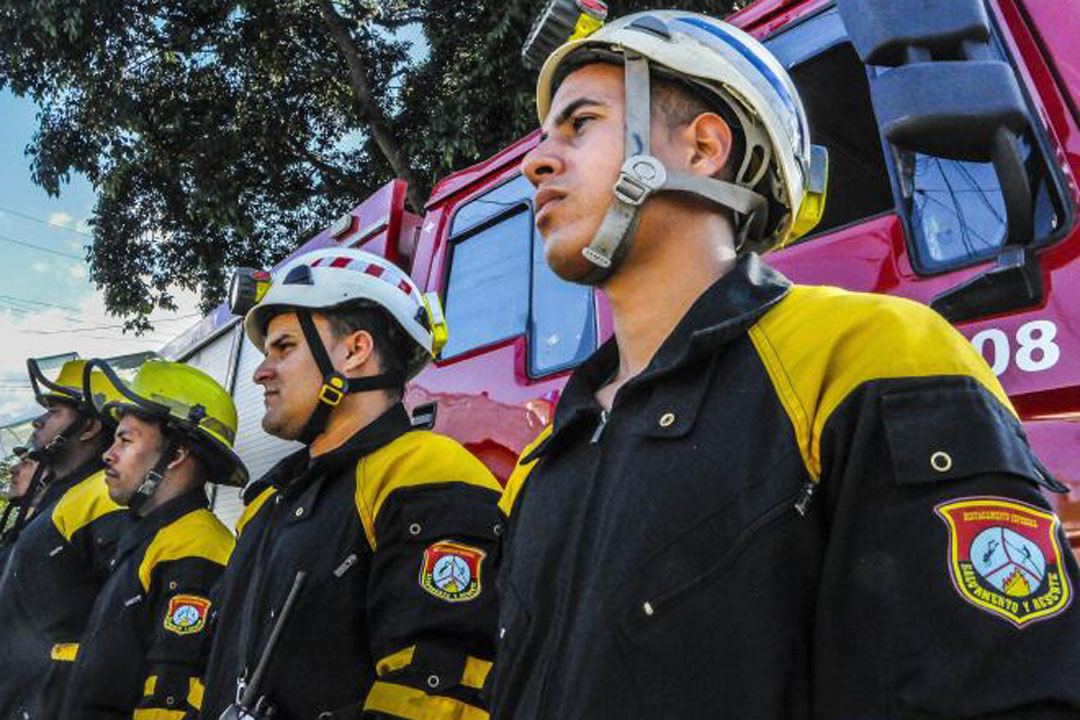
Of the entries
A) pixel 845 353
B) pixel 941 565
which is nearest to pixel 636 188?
pixel 845 353

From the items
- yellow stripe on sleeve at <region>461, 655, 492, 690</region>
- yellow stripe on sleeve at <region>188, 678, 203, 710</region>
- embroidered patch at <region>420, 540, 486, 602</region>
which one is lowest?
yellow stripe on sleeve at <region>188, 678, 203, 710</region>

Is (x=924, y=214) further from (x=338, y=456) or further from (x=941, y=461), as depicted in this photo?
(x=338, y=456)

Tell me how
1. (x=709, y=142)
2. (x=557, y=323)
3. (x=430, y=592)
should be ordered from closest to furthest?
(x=709, y=142) < (x=430, y=592) < (x=557, y=323)

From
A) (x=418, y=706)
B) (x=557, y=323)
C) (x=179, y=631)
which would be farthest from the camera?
(x=557, y=323)

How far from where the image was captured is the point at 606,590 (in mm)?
1127

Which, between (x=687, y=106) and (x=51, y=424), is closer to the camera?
(x=687, y=106)

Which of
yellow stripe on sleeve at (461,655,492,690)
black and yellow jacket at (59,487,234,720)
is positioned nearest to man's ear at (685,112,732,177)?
yellow stripe on sleeve at (461,655,492,690)

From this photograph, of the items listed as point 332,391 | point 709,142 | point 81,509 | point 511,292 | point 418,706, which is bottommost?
point 418,706

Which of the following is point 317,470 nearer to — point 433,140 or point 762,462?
point 762,462

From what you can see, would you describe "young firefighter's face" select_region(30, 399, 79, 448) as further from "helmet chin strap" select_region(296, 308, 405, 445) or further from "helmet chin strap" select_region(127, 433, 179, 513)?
"helmet chin strap" select_region(296, 308, 405, 445)

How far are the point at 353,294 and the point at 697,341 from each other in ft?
6.77

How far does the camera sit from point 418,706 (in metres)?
2.03

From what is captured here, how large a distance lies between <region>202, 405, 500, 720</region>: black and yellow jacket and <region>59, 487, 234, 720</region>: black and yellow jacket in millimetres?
635

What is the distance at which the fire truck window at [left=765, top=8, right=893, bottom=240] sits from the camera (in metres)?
2.40
